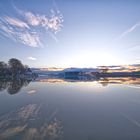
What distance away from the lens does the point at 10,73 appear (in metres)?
127

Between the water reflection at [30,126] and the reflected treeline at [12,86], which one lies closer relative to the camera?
the water reflection at [30,126]

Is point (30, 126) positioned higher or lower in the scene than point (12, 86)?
lower

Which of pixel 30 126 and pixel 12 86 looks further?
pixel 12 86

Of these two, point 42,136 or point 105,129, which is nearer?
point 42,136

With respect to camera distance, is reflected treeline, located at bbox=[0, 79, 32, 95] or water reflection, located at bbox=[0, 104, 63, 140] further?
reflected treeline, located at bbox=[0, 79, 32, 95]

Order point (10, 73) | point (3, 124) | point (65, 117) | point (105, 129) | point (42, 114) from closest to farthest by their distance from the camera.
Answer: point (105, 129)
point (3, 124)
point (65, 117)
point (42, 114)
point (10, 73)

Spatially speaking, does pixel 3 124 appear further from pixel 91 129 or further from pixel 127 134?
pixel 127 134

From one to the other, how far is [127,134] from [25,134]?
4826 mm

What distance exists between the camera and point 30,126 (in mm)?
9891

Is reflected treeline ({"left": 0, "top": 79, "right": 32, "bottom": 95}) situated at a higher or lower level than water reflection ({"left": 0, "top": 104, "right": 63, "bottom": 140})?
higher

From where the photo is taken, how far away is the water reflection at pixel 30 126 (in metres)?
8.54

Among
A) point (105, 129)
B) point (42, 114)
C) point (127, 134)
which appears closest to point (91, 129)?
point (105, 129)

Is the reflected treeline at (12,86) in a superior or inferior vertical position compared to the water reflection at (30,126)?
superior

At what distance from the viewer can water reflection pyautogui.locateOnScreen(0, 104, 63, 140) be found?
28.0 feet
